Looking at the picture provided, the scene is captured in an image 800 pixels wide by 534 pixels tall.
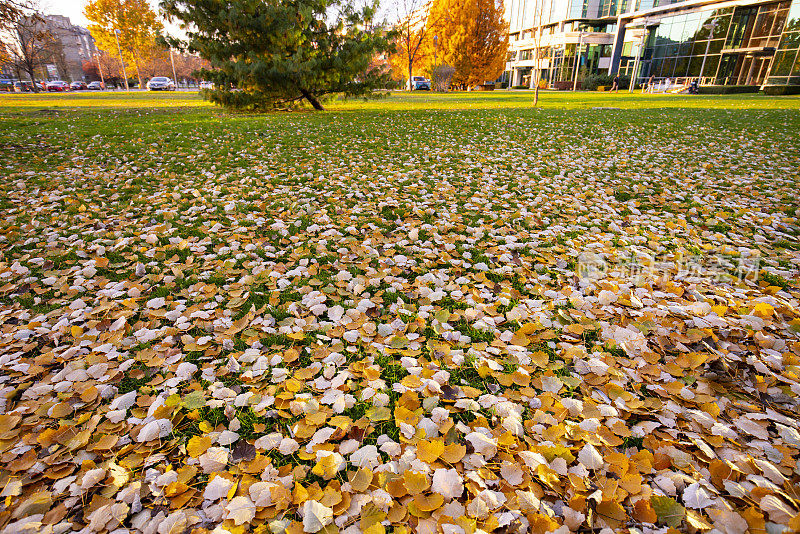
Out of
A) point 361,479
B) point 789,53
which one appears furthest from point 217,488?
point 789,53

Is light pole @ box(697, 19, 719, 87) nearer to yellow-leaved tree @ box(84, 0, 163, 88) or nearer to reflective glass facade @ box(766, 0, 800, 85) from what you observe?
reflective glass facade @ box(766, 0, 800, 85)

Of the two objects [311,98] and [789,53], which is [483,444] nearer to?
[311,98]

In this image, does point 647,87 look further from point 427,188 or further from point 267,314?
point 267,314

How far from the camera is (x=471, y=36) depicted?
103 feet

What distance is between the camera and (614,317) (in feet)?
9.89

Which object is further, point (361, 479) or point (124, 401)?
point (124, 401)

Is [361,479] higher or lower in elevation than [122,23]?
lower

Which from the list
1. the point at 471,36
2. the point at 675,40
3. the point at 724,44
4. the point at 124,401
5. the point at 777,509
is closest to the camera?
the point at 777,509

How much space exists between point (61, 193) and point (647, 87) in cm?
4160

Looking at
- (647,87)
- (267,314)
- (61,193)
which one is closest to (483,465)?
(267,314)

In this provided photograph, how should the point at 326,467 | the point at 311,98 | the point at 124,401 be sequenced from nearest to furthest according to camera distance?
1. the point at 326,467
2. the point at 124,401
3. the point at 311,98

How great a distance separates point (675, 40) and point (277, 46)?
1541 inches

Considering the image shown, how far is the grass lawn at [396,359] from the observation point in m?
1.69

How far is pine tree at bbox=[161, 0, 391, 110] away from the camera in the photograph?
12195 millimetres
